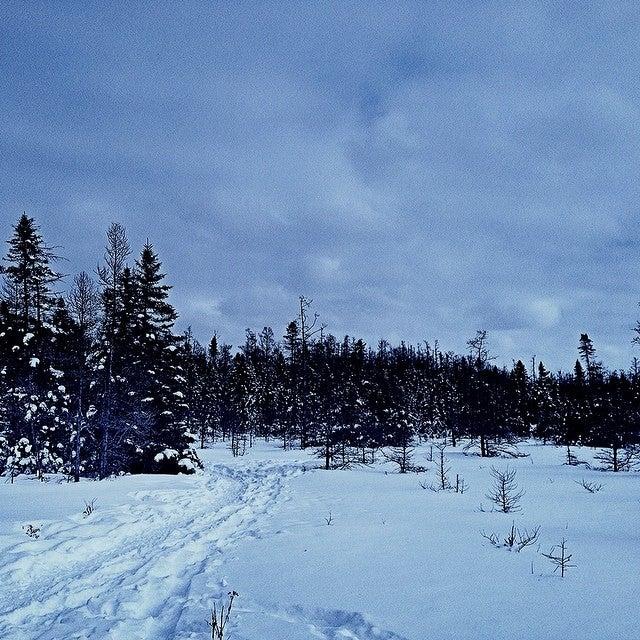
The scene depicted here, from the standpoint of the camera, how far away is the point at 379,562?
6816 millimetres

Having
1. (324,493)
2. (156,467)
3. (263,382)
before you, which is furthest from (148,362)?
(263,382)

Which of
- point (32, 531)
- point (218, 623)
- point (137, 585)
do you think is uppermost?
point (218, 623)

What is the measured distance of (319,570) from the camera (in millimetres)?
6500

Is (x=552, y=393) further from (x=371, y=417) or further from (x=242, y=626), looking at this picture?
(x=242, y=626)

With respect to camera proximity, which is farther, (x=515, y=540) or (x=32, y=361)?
(x=32, y=361)

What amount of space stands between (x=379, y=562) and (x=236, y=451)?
34.5m

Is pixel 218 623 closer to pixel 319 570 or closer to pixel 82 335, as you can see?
pixel 319 570

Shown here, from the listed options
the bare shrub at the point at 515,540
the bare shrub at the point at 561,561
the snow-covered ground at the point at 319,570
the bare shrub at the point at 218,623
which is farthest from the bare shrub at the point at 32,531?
the bare shrub at the point at 561,561

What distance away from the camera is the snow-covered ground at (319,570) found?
4691 millimetres

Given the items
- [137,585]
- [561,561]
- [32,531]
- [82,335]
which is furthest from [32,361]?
[561,561]

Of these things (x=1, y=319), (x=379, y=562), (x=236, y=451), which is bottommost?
(x=236, y=451)

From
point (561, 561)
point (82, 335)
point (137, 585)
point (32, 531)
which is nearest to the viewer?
point (137, 585)

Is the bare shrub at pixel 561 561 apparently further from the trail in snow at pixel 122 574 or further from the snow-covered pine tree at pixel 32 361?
the snow-covered pine tree at pixel 32 361

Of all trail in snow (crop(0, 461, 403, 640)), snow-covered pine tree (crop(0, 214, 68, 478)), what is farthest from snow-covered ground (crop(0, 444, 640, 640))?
snow-covered pine tree (crop(0, 214, 68, 478))
